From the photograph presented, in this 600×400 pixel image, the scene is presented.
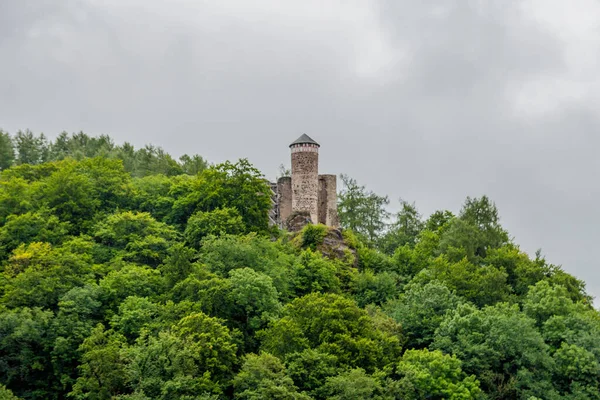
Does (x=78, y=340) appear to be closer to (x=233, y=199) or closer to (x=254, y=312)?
(x=254, y=312)

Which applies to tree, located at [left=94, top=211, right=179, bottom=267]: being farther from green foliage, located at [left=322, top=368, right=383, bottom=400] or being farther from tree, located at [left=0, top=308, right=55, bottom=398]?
green foliage, located at [left=322, top=368, right=383, bottom=400]

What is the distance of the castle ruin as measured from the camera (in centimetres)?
5341

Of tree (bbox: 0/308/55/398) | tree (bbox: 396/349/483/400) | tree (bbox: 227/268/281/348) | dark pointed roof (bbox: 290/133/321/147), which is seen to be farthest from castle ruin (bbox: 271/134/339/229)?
tree (bbox: 0/308/55/398)

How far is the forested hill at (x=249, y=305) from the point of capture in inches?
1348

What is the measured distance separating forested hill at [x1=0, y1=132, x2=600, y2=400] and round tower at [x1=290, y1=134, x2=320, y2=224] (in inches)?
104

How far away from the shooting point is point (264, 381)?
32.1 m

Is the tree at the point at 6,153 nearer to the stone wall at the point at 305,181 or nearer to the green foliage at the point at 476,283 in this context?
the stone wall at the point at 305,181

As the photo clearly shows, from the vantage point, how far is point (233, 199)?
51281 millimetres

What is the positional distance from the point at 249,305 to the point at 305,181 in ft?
53.7

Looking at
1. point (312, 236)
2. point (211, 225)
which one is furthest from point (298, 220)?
point (211, 225)

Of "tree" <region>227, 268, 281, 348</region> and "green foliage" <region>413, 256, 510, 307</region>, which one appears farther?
"green foliage" <region>413, 256, 510, 307</region>

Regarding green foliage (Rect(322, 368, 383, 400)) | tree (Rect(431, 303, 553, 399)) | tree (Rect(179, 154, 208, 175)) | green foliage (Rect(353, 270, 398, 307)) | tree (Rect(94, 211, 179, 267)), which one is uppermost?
tree (Rect(179, 154, 208, 175))

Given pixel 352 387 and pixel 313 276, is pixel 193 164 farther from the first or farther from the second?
pixel 352 387

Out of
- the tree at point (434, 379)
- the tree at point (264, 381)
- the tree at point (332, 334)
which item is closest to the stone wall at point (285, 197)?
the tree at point (332, 334)
